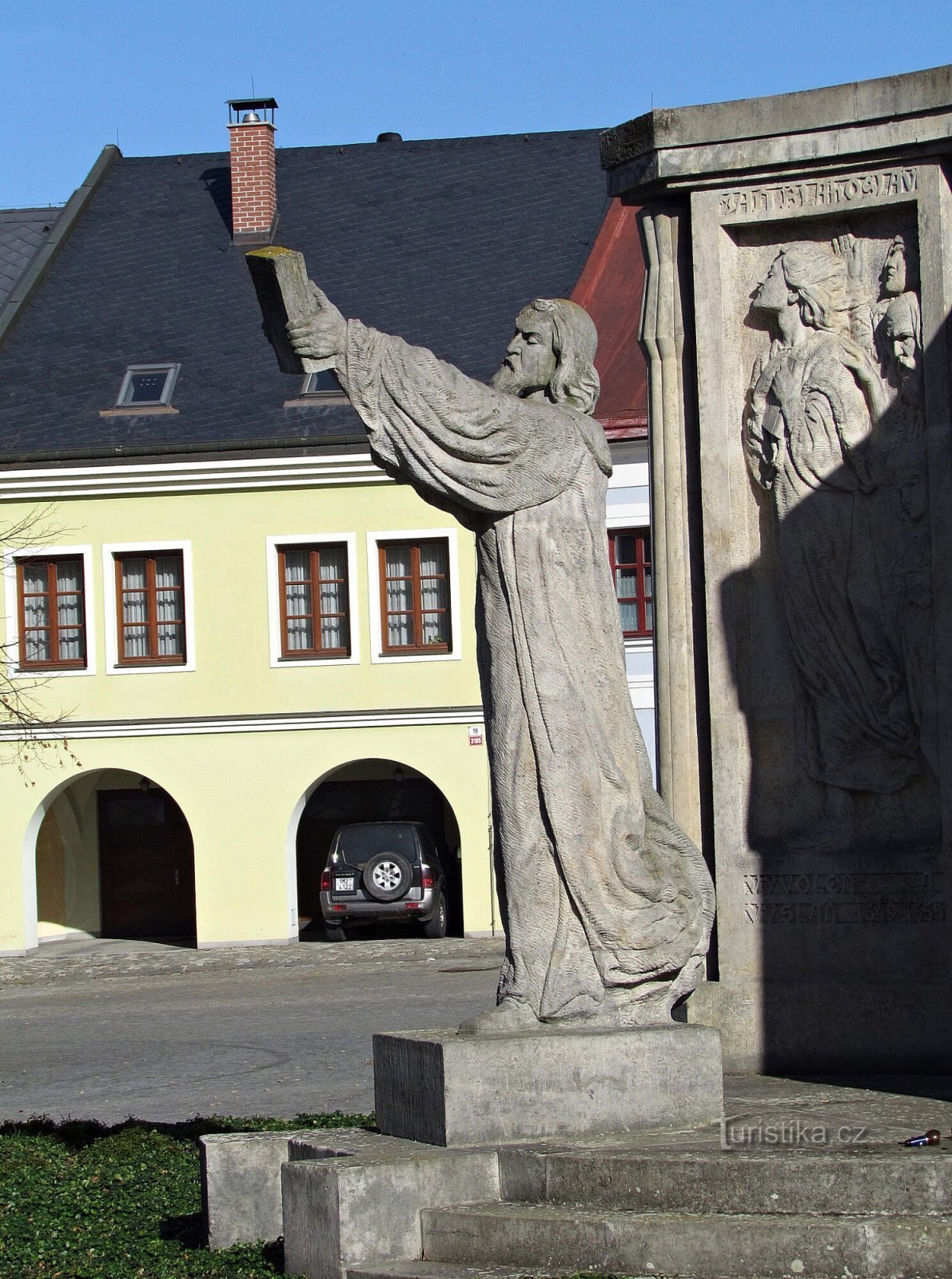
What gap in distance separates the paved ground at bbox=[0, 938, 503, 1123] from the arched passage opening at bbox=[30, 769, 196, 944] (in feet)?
5.02

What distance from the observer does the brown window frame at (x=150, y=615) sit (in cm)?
2819

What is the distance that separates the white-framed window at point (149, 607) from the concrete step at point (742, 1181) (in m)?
23.1

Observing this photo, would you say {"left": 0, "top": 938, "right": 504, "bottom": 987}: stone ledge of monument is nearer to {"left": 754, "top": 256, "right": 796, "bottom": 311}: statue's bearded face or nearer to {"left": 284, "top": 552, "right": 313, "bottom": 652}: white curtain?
{"left": 284, "top": 552, "right": 313, "bottom": 652}: white curtain

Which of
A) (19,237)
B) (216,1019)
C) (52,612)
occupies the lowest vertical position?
(216,1019)

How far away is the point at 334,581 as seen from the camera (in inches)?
1105

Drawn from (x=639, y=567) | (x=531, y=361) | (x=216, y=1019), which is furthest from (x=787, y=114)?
(x=639, y=567)

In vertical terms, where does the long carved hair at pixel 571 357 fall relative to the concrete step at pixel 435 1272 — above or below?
above

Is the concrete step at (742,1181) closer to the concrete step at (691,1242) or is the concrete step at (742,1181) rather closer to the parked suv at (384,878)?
the concrete step at (691,1242)

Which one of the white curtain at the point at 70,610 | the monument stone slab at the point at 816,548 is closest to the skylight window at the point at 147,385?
the white curtain at the point at 70,610

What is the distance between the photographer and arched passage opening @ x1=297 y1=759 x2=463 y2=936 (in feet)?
99.7

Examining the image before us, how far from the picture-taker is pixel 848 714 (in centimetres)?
757

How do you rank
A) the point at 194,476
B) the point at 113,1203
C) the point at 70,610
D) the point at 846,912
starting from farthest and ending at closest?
the point at 70,610 → the point at 194,476 → the point at 113,1203 → the point at 846,912

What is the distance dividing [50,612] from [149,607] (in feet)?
4.86

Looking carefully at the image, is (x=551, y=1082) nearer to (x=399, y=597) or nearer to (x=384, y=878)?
(x=384, y=878)
